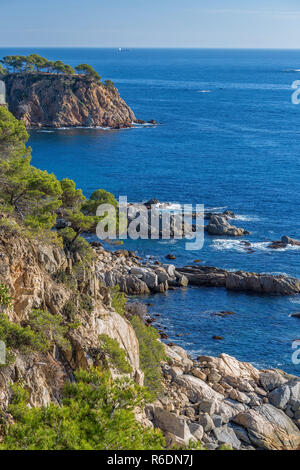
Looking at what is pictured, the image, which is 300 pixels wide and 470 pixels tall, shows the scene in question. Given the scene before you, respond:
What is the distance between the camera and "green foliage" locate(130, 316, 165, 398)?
121ft

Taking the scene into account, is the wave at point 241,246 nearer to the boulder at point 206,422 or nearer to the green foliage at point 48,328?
the boulder at point 206,422

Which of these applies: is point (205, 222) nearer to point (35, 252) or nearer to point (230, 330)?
point (230, 330)

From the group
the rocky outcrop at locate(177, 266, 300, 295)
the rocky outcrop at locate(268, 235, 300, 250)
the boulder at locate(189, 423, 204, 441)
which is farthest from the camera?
the rocky outcrop at locate(268, 235, 300, 250)

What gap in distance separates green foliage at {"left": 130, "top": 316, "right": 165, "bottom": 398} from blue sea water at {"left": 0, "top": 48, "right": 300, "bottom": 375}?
11.7m

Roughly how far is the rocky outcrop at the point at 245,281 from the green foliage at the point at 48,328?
3995 centimetres

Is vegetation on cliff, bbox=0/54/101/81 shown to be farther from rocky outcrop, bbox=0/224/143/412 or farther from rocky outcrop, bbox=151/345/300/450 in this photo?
rocky outcrop, bbox=0/224/143/412

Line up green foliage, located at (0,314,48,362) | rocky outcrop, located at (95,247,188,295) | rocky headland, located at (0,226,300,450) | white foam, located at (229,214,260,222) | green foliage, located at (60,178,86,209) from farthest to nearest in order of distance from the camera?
1. white foam, located at (229,214,260,222)
2. rocky outcrop, located at (95,247,188,295)
3. green foliage, located at (60,178,86,209)
4. rocky headland, located at (0,226,300,450)
5. green foliage, located at (0,314,48,362)

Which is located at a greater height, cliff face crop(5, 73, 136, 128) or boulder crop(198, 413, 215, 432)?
cliff face crop(5, 73, 136, 128)

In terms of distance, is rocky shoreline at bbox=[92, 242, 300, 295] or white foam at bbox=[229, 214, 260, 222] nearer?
rocky shoreline at bbox=[92, 242, 300, 295]

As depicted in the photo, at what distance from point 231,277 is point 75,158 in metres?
67.6

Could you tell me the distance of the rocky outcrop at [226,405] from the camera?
1314 inches

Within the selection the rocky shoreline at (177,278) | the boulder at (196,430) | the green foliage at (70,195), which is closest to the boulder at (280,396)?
the boulder at (196,430)

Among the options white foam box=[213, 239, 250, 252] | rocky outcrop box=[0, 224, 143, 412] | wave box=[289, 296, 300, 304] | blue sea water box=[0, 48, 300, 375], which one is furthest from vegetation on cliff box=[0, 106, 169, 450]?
white foam box=[213, 239, 250, 252]

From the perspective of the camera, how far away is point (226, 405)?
38.7 m
